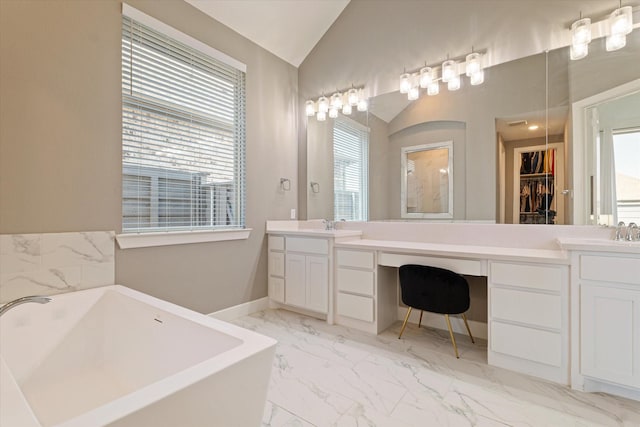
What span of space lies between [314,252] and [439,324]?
1305 millimetres

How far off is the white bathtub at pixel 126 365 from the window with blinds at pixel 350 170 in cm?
208

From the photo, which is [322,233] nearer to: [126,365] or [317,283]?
[317,283]

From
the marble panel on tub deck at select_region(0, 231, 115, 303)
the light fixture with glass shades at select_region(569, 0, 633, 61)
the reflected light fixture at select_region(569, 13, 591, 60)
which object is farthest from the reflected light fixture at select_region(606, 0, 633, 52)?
the marble panel on tub deck at select_region(0, 231, 115, 303)

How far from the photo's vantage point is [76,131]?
1978 millimetres

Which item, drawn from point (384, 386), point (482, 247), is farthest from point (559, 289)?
point (384, 386)

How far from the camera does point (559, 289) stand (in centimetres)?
183

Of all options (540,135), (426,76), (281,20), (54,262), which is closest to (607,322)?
(540,135)

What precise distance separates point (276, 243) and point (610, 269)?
8.54 feet

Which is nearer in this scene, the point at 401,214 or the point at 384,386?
the point at 384,386

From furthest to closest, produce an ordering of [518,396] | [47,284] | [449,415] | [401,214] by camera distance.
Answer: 1. [401,214]
2. [47,284]
3. [518,396]
4. [449,415]

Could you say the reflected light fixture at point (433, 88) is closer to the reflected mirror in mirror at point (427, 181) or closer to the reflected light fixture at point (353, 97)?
the reflected mirror in mirror at point (427, 181)

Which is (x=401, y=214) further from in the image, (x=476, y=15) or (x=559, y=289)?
(x=476, y=15)

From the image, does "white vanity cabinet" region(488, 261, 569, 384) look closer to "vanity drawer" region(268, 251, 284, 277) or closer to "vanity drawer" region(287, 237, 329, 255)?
"vanity drawer" region(287, 237, 329, 255)

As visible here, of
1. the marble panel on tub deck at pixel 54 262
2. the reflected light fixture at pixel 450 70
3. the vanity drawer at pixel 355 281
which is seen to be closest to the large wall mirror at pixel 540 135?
the reflected light fixture at pixel 450 70
